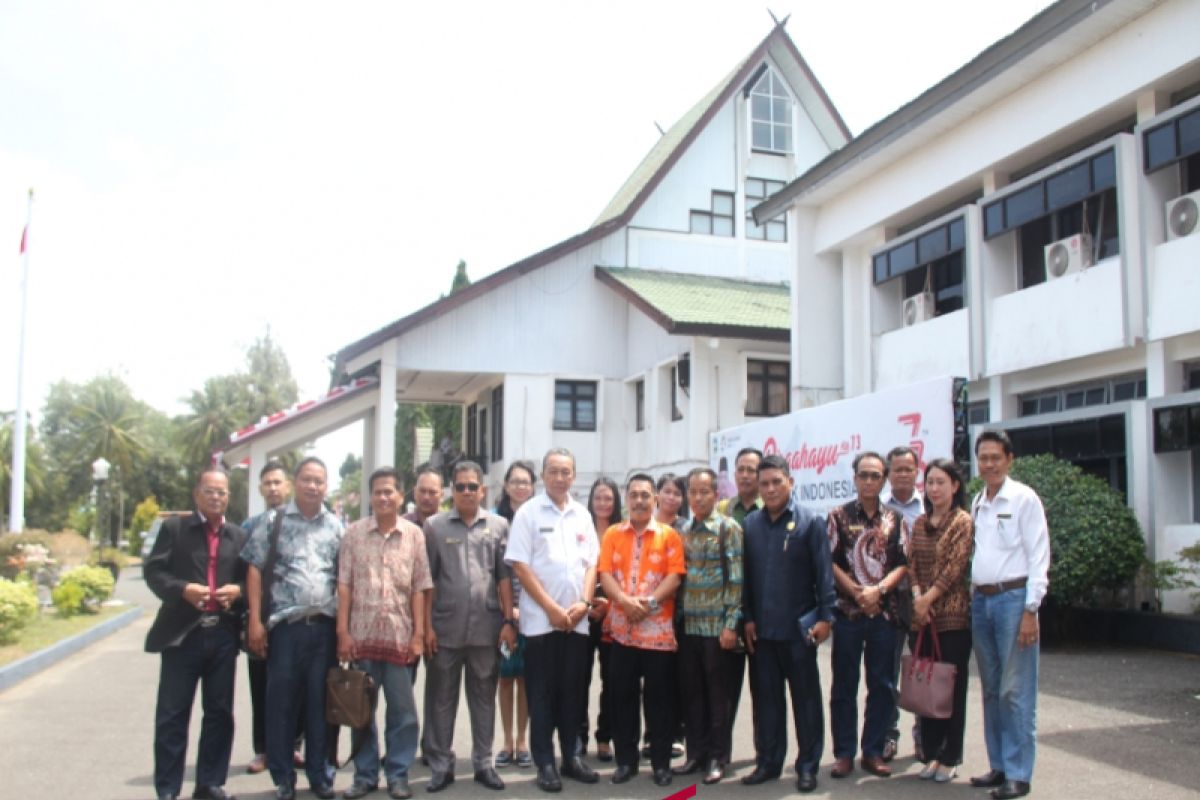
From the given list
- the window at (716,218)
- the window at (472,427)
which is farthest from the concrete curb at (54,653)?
the window at (716,218)

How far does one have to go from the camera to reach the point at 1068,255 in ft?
49.0

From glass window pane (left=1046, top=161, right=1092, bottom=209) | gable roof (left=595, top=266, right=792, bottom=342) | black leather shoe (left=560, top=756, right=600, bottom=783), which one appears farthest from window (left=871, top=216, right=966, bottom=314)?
black leather shoe (left=560, top=756, right=600, bottom=783)

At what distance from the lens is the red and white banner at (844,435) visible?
39.2 ft

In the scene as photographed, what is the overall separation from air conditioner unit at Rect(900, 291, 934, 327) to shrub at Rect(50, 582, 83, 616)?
1478cm

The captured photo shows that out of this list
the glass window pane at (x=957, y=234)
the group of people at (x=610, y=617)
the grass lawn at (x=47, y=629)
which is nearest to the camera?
the group of people at (x=610, y=617)

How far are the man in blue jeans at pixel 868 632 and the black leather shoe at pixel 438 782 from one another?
2346mm

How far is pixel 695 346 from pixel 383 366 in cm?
756

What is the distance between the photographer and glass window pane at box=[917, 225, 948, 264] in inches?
694

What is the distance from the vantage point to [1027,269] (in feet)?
54.2

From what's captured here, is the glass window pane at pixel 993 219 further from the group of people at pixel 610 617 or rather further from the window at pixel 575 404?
the window at pixel 575 404

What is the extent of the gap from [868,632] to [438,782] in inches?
109

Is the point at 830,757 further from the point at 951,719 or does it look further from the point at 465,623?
the point at 465,623

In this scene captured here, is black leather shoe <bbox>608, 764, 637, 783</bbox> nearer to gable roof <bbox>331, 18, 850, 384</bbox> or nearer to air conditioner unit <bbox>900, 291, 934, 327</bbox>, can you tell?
air conditioner unit <bbox>900, 291, 934, 327</bbox>

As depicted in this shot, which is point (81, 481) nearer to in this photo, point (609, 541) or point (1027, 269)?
point (1027, 269)
